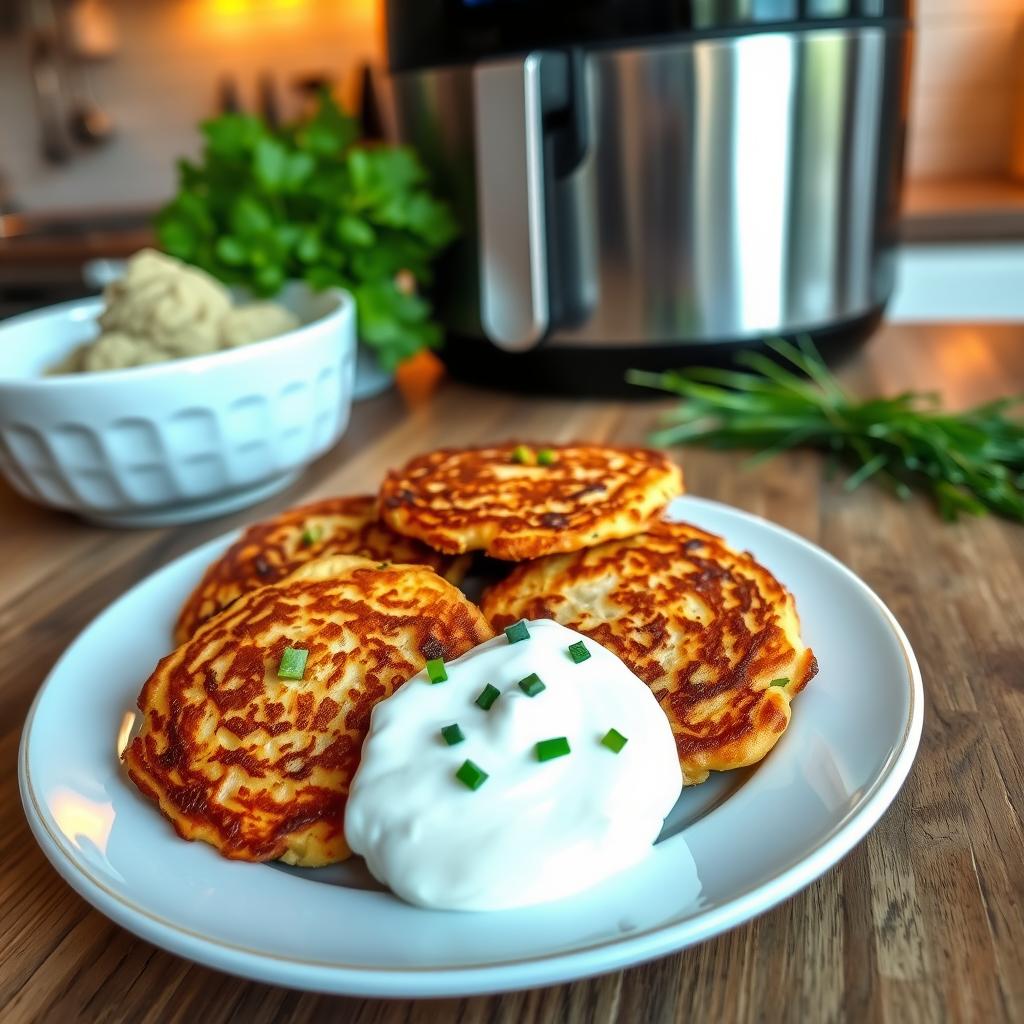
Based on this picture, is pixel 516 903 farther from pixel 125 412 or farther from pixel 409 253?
pixel 409 253

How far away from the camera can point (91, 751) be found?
636 millimetres

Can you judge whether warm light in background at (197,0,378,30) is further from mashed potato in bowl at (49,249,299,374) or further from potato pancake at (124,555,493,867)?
potato pancake at (124,555,493,867)

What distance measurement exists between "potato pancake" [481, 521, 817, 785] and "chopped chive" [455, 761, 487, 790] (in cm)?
15

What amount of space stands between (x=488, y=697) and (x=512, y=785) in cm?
6

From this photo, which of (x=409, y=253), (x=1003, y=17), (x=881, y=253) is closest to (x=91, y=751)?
(x=409, y=253)

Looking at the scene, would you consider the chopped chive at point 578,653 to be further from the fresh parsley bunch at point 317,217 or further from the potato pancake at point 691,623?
the fresh parsley bunch at point 317,217

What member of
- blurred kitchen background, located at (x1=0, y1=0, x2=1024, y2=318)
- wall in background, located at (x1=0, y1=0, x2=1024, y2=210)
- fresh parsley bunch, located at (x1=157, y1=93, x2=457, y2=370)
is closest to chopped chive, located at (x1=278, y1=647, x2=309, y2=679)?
fresh parsley bunch, located at (x1=157, y1=93, x2=457, y2=370)

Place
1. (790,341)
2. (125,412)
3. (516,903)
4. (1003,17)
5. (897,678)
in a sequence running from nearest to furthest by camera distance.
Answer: (516,903), (897,678), (125,412), (790,341), (1003,17)

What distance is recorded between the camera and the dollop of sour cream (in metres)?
0.49

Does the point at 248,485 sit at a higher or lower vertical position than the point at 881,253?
lower

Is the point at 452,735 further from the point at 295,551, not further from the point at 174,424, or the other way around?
the point at 174,424

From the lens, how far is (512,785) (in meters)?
0.51

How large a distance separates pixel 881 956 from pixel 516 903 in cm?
21

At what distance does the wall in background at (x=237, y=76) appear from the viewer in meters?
2.51
